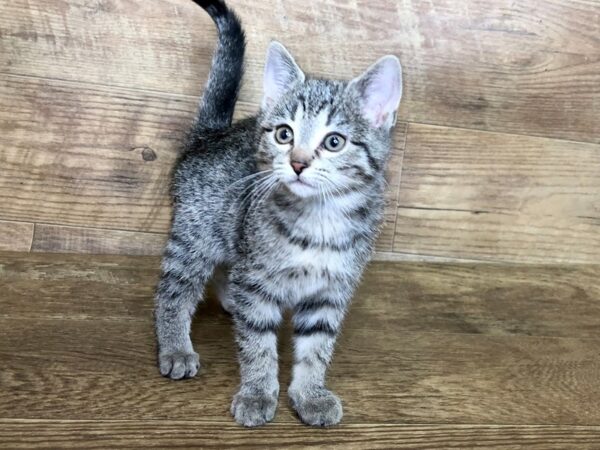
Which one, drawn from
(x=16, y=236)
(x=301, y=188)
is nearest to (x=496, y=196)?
(x=301, y=188)

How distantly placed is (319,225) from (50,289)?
663mm

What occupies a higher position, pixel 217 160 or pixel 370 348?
pixel 217 160

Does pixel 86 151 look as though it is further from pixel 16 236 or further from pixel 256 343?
pixel 256 343

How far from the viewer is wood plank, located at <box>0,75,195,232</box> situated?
5.17 feet

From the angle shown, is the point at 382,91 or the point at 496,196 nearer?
the point at 382,91

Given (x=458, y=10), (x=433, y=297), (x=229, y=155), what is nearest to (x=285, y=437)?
(x=229, y=155)

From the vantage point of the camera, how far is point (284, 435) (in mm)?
1041

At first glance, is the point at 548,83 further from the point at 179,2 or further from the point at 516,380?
the point at 179,2

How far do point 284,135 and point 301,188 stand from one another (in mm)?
123

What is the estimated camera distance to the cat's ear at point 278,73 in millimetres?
1196

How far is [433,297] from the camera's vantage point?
160 cm

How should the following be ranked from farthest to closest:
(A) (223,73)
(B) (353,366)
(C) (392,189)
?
(C) (392,189) → (A) (223,73) → (B) (353,366)

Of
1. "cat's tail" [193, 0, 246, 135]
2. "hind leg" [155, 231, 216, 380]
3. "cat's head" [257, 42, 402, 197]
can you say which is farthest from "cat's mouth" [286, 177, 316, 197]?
"cat's tail" [193, 0, 246, 135]

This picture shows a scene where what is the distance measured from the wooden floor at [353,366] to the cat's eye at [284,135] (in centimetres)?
43
